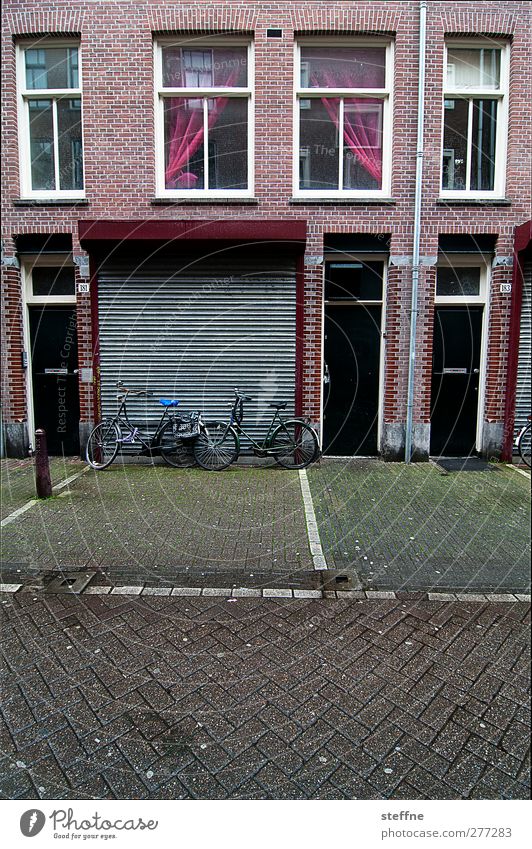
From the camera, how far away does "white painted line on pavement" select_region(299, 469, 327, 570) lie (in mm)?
1769

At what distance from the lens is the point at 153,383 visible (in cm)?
152

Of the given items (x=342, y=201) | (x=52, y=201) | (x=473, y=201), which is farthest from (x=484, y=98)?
(x=52, y=201)

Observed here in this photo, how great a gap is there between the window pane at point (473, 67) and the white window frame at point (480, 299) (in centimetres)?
54

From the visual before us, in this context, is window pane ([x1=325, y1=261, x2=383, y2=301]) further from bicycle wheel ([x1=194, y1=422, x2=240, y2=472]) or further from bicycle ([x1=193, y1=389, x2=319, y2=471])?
bicycle wheel ([x1=194, y1=422, x2=240, y2=472])

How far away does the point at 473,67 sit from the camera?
4.69 ft

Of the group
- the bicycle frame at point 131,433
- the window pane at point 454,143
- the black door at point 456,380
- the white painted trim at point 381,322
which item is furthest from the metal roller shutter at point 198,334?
the window pane at point 454,143

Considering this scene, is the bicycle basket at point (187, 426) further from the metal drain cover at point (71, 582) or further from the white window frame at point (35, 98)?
the metal drain cover at point (71, 582)

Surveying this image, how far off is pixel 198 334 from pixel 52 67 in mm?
900

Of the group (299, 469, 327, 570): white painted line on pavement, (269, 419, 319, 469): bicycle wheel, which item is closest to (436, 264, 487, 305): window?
(269, 419, 319, 469): bicycle wheel

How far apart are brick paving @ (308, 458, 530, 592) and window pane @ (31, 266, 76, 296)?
3.66ft

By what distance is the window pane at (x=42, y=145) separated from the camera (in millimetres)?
1258

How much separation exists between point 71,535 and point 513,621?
1.64 metres

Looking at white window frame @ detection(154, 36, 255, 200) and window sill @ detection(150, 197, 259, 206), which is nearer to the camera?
white window frame @ detection(154, 36, 255, 200)

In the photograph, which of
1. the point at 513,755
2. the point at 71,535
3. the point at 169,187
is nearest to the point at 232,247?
the point at 169,187
